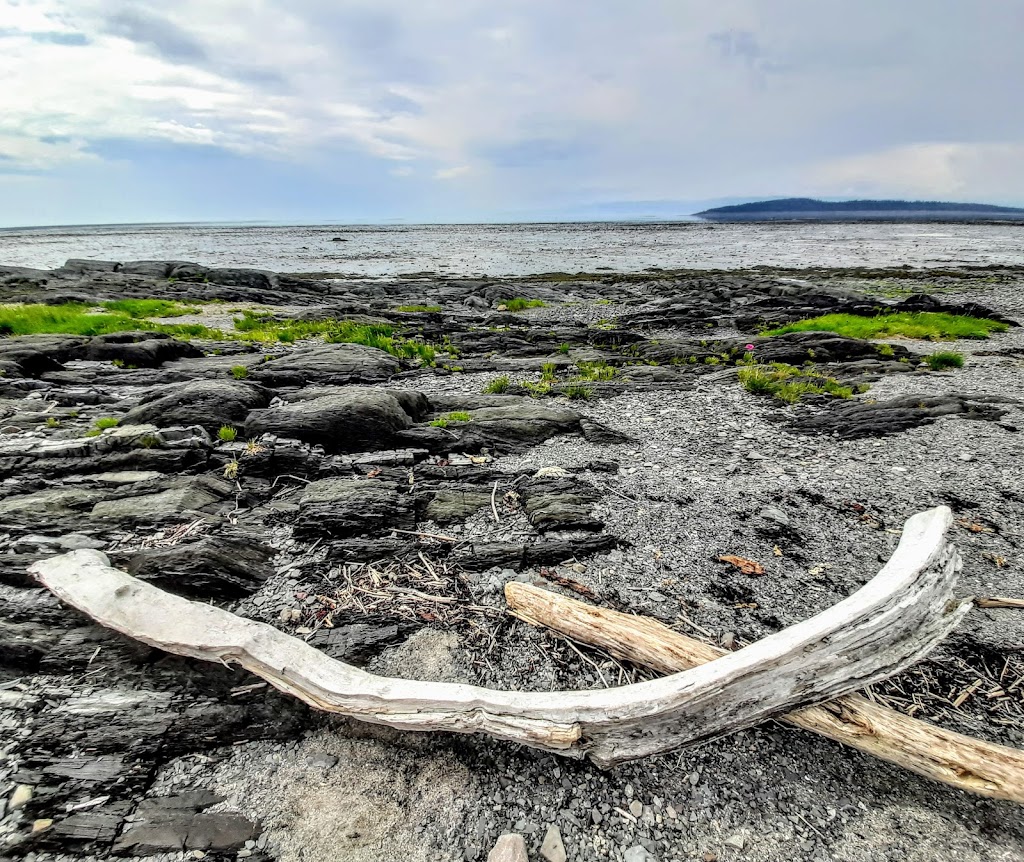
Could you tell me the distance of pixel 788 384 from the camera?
14.8 m

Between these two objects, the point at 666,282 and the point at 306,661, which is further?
the point at 666,282

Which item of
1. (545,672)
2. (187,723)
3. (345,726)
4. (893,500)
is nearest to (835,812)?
(545,672)

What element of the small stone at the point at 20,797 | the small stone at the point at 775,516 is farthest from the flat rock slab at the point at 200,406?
the small stone at the point at 775,516

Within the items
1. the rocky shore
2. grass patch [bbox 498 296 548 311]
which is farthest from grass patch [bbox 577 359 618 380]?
grass patch [bbox 498 296 548 311]

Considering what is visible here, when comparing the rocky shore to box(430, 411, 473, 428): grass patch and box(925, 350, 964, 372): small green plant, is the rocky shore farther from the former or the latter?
box(925, 350, 964, 372): small green plant

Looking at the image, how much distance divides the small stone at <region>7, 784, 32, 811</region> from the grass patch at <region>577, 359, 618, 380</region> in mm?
15081

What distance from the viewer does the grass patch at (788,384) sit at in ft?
45.9

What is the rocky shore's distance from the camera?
373 centimetres

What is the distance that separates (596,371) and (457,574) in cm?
1196

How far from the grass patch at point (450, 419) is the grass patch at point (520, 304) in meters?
24.2

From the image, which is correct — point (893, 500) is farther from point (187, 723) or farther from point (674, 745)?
point (187, 723)

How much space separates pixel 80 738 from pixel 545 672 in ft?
13.8

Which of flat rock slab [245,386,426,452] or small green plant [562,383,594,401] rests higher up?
flat rock slab [245,386,426,452]

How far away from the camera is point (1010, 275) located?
156ft
